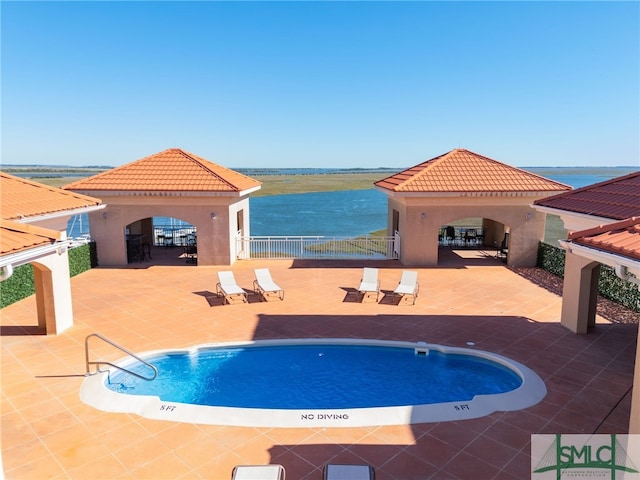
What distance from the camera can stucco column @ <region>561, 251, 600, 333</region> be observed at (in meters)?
11.3

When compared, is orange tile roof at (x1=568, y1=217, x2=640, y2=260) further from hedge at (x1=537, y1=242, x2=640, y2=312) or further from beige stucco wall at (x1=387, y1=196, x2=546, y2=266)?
beige stucco wall at (x1=387, y1=196, x2=546, y2=266)

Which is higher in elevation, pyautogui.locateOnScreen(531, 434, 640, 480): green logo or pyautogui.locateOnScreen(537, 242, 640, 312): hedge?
pyautogui.locateOnScreen(537, 242, 640, 312): hedge

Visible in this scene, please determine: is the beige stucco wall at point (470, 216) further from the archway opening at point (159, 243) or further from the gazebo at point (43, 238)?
the gazebo at point (43, 238)

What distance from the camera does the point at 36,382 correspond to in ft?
29.0

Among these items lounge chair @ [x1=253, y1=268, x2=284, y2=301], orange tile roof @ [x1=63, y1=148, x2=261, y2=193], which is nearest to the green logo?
lounge chair @ [x1=253, y1=268, x2=284, y2=301]

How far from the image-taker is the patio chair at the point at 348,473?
5574mm

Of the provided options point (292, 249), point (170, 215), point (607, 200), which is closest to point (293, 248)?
point (292, 249)

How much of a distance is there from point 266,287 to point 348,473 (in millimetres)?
9583

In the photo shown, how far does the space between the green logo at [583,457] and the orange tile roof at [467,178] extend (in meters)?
12.4

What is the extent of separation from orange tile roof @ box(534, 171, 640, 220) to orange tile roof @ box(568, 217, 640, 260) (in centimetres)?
259

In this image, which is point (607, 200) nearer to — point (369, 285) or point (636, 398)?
point (636, 398)

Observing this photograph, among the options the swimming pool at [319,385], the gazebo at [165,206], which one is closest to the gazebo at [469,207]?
the gazebo at [165,206]

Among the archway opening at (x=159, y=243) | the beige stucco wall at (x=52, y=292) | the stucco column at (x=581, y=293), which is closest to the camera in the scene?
the beige stucco wall at (x=52, y=292)

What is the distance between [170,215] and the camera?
1912cm
